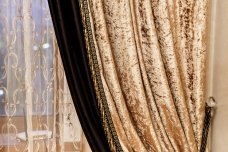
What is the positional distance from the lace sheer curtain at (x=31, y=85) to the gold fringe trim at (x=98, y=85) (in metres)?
0.19

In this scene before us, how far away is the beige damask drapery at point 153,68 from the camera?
1.57 metres

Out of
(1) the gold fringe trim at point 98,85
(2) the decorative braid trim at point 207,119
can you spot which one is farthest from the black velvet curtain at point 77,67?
(2) the decorative braid trim at point 207,119

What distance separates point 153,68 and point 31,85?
653 mm

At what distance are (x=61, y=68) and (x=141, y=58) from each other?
17.0 inches

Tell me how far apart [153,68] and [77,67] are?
0.40 m

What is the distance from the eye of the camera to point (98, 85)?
5.16 feet

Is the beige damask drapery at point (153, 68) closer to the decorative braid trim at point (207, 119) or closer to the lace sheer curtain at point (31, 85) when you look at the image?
the decorative braid trim at point (207, 119)

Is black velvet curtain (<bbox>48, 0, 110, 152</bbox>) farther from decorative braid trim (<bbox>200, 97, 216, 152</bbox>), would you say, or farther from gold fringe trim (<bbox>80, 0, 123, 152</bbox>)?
decorative braid trim (<bbox>200, 97, 216, 152</bbox>)

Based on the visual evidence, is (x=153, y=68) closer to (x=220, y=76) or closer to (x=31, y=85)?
(x=220, y=76)

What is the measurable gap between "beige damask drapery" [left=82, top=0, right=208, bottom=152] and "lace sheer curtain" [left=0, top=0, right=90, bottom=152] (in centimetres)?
26

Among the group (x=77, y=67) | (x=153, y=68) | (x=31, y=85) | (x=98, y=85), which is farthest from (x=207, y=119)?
(x=31, y=85)

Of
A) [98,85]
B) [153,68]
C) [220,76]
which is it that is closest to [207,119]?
[220,76]

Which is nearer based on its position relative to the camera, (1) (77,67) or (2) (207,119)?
(1) (77,67)

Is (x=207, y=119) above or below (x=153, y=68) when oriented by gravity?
below
